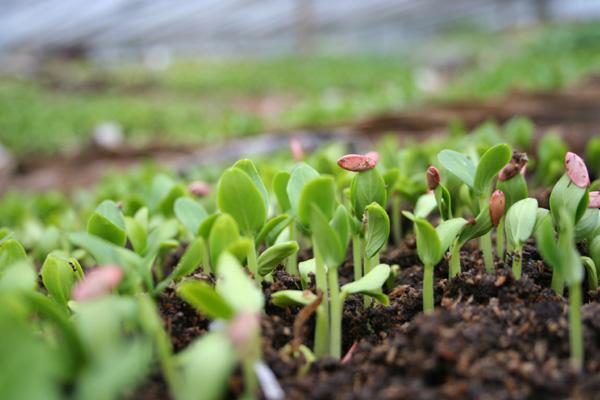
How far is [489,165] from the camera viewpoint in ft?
3.59

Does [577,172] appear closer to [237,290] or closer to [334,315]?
[334,315]

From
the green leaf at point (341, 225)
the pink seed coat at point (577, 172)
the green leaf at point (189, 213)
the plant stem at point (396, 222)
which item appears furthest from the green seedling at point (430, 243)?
the plant stem at point (396, 222)

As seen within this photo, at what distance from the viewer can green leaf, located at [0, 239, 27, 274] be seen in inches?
40.4

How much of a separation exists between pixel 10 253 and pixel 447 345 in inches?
30.5

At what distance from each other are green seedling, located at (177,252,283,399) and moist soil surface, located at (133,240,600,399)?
0.19 ft

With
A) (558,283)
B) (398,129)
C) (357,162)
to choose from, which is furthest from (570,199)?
(398,129)

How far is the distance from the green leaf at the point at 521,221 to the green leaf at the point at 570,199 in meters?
0.05

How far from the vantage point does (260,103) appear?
9906 mm

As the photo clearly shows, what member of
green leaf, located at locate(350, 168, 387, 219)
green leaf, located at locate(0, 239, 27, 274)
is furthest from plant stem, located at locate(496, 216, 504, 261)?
green leaf, located at locate(0, 239, 27, 274)

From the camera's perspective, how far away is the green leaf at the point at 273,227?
1.06 meters

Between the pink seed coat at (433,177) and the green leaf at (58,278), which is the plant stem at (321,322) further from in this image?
the green leaf at (58,278)

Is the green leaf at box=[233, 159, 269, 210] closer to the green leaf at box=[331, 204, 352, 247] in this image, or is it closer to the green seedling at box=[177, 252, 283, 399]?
the green leaf at box=[331, 204, 352, 247]

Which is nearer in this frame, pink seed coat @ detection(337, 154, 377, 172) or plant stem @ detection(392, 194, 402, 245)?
pink seed coat @ detection(337, 154, 377, 172)

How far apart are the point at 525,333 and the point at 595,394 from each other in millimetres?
145
